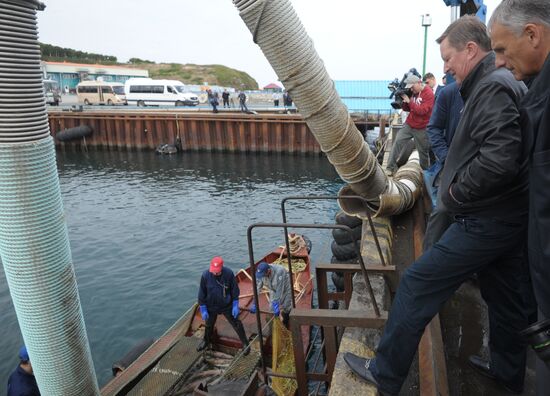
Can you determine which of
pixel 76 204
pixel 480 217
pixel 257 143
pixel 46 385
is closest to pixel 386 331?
pixel 480 217

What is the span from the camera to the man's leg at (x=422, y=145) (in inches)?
331

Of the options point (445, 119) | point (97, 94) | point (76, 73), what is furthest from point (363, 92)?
point (76, 73)

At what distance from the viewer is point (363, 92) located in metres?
42.1

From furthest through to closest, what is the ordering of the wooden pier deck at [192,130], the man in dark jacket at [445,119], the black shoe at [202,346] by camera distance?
the wooden pier deck at [192,130] < the black shoe at [202,346] < the man in dark jacket at [445,119]

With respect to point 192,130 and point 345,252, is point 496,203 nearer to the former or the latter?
point 345,252

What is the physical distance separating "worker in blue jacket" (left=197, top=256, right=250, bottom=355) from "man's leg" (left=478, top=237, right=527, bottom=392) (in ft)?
19.4

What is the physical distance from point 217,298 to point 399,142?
17.7ft

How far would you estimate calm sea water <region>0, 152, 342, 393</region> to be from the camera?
1189 centimetres

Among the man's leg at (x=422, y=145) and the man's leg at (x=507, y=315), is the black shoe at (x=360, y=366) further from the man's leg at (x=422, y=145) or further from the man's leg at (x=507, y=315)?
the man's leg at (x=422, y=145)

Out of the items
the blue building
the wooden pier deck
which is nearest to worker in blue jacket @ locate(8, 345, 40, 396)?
the wooden pier deck

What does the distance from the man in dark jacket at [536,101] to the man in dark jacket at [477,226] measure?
26 centimetres

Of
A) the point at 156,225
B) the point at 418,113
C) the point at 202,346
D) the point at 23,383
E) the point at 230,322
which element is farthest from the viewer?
the point at 156,225

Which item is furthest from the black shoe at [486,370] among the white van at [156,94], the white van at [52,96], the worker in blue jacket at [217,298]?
the white van at [52,96]

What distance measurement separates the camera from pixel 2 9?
2689 millimetres
